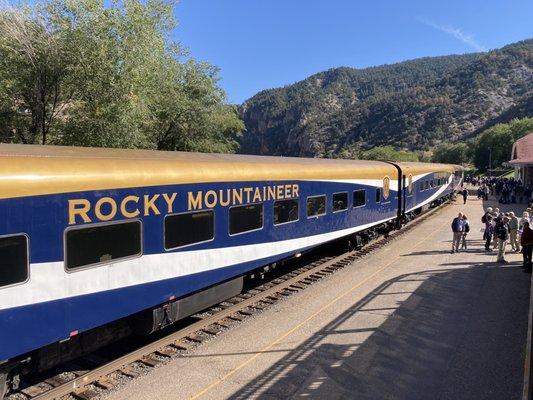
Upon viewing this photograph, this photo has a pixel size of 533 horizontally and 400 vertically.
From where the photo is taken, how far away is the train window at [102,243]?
6.16 metres

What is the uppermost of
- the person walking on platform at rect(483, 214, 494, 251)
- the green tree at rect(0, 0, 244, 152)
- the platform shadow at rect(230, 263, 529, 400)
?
the green tree at rect(0, 0, 244, 152)

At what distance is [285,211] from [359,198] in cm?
483

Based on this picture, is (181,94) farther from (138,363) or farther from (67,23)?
(138,363)

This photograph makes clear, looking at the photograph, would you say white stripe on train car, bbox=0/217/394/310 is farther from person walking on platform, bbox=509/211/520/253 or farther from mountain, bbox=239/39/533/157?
mountain, bbox=239/39/533/157

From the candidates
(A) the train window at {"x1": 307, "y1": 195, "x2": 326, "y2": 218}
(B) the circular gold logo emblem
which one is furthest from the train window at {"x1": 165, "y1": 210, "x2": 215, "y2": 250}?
(B) the circular gold logo emblem

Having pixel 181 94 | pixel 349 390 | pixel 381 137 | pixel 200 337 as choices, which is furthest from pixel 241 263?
pixel 381 137

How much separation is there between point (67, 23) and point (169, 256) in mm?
13657

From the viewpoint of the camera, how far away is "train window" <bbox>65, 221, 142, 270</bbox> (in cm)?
616

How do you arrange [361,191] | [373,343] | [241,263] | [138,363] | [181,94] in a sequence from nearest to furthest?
[138,363], [373,343], [241,263], [361,191], [181,94]

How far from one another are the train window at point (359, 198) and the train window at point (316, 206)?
2.31 meters

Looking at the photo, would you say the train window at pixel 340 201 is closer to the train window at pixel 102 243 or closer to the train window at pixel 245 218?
the train window at pixel 245 218

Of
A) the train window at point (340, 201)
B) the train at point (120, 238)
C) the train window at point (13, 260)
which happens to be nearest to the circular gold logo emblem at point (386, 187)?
the train window at point (340, 201)

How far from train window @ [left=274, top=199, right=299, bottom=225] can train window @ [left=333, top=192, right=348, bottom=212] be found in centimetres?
227

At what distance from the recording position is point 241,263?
31.8 ft
